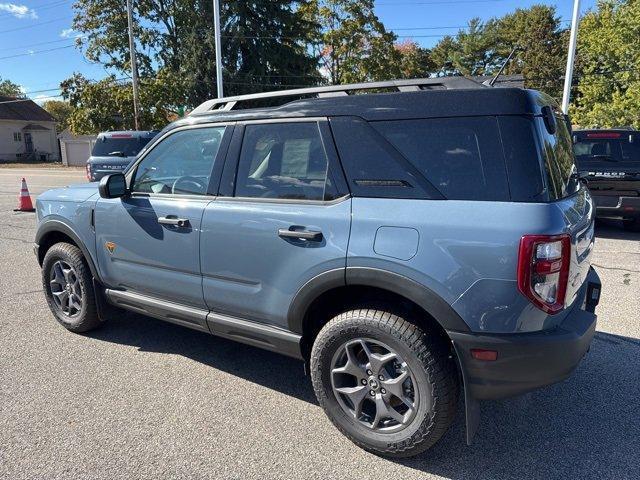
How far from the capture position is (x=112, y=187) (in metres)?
3.57

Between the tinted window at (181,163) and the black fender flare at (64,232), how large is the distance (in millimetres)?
775

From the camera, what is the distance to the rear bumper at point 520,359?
2273 mm

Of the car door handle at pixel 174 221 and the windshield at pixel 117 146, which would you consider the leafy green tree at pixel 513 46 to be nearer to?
the windshield at pixel 117 146

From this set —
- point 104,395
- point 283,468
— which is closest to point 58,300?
point 104,395

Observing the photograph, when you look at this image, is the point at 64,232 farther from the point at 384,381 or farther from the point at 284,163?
the point at 384,381

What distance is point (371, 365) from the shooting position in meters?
2.66

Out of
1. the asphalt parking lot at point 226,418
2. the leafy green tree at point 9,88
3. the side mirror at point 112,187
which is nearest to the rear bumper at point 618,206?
the asphalt parking lot at point 226,418

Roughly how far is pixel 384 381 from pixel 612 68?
22835mm

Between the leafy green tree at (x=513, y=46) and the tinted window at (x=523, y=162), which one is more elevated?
the leafy green tree at (x=513, y=46)

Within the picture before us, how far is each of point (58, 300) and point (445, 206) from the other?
12.0 ft

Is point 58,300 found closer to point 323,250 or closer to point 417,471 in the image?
point 323,250

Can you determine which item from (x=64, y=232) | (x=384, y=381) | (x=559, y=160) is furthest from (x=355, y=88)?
(x=64, y=232)

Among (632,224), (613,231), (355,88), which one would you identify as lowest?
(613,231)

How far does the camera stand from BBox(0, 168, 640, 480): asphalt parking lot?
102 inches
